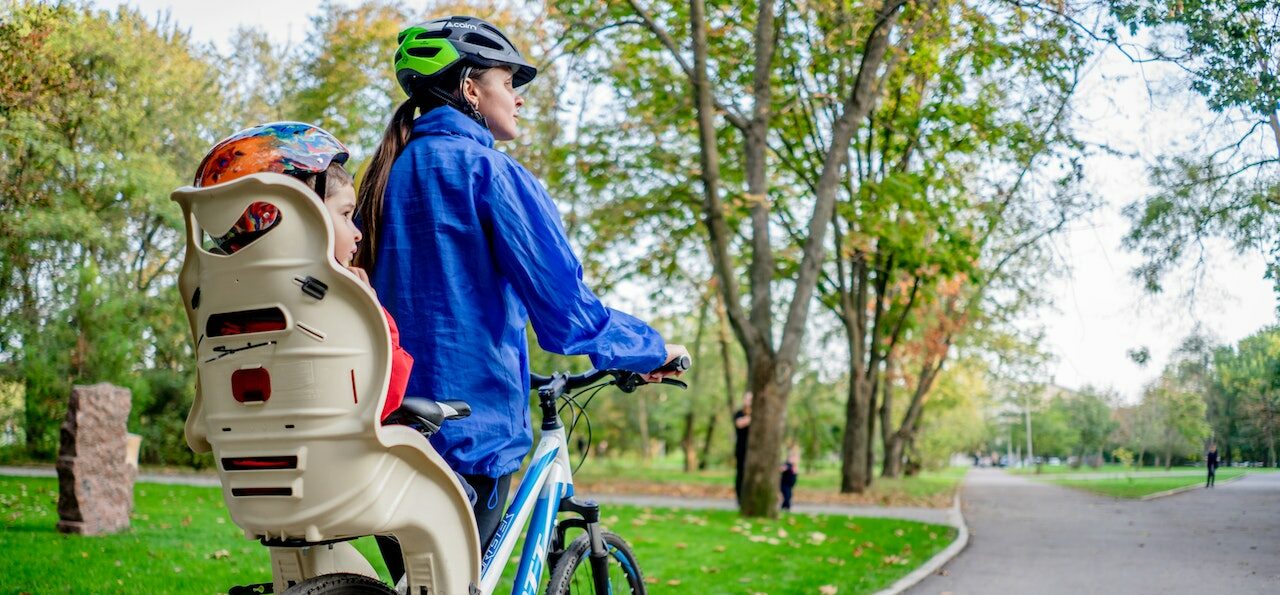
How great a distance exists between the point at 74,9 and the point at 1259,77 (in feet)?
27.0

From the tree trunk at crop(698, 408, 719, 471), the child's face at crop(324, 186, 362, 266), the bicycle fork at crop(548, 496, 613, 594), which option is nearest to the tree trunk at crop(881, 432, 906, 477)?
the tree trunk at crop(698, 408, 719, 471)

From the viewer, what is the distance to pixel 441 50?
258cm

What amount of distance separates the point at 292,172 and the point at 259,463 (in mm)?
605

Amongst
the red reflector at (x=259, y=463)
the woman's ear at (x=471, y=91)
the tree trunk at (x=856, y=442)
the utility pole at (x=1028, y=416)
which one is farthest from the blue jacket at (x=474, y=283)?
the utility pole at (x=1028, y=416)

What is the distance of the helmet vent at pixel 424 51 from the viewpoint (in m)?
2.58

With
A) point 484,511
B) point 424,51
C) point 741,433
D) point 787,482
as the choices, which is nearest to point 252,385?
point 484,511

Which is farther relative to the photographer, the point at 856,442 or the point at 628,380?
the point at 856,442

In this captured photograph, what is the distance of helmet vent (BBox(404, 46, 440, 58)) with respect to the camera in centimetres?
258

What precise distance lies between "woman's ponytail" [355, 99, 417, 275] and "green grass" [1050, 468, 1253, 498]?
24.4 ft

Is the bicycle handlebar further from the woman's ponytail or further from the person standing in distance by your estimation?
the woman's ponytail

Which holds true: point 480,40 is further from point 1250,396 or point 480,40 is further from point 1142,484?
point 1142,484

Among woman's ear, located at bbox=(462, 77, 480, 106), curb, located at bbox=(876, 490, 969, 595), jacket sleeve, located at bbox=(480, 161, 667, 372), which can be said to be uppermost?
woman's ear, located at bbox=(462, 77, 480, 106)

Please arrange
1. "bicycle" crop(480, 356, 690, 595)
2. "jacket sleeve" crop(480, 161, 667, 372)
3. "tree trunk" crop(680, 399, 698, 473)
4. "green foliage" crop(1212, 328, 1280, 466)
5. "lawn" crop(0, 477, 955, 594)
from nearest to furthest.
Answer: "jacket sleeve" crop(480, 161, 667, 372) < "bicycle" crop(480, 356, 690, 595) < "lawn" crop(0, 477, 955, 594) < "green foliage" crop(1212, 328, 1280, 466) < "tree trunk" crop(680, 399, 698, 473)

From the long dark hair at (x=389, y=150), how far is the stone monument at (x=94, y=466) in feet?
23.2
